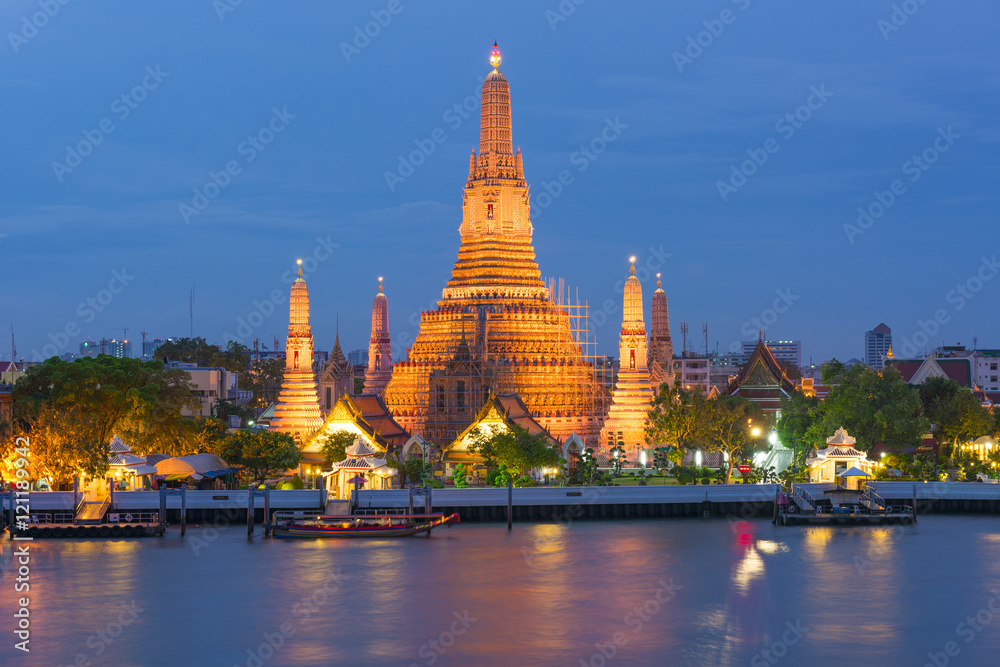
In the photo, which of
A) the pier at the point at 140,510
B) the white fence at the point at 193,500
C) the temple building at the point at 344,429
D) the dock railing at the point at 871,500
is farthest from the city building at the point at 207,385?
the dock railing at the point at 871,500

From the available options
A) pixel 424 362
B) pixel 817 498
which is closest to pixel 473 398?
pixel 424 362

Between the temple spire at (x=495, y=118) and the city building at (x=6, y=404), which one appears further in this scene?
the temple spire at (x=495, y=118)

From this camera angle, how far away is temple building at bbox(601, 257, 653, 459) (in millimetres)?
95250

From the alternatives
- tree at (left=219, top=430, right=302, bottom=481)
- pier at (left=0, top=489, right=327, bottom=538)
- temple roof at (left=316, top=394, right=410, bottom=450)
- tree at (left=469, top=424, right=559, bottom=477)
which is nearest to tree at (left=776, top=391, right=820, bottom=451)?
tree at (left=469, top=424, right=559, bottom=477)

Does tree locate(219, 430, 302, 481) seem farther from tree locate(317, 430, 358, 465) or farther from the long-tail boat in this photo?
the long-tail boat

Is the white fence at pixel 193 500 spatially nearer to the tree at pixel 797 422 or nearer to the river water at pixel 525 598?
the river water at pixel 525 598

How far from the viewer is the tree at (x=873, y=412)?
78312mm

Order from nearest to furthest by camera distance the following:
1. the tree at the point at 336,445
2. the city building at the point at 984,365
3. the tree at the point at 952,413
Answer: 1. the tree at the point at 336,445
2. the tree at the point at 952,413
3. the city building at the point at 984,365

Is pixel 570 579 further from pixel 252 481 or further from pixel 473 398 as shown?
pixel 473 398

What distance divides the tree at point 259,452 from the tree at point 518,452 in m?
11.5

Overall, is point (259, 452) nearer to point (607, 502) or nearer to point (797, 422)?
point (607, 502)

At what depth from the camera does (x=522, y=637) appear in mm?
45906

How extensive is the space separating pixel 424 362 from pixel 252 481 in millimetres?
21589

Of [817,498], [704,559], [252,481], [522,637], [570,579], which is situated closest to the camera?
[522,637]
